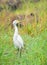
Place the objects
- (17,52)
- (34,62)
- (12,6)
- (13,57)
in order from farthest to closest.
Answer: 1. (12,6)
2. (17,52)
3. (13,57)
4. (34,62)

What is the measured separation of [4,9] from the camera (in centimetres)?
1034

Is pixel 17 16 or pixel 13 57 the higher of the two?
pixel 13 57

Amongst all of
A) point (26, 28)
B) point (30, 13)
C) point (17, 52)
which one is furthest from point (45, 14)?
point (30, 13)

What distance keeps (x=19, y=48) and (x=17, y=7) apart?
5.10m

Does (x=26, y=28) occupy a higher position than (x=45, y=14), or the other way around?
(x=45, y=14)

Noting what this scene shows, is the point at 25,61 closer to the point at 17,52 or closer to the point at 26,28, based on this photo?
the point at 17,52

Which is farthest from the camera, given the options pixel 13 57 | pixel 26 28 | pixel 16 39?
pixel 26 28

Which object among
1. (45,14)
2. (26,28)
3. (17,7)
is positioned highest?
(45,14)

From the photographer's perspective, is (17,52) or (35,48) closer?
(35,48)

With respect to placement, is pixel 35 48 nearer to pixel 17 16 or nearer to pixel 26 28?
pixel 26 28

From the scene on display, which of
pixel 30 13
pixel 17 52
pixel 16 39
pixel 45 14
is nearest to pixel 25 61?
pixel 17 52

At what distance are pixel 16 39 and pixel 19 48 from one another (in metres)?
0.17

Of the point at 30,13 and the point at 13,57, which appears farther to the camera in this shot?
the point at 30,13

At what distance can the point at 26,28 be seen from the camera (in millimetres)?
8281
